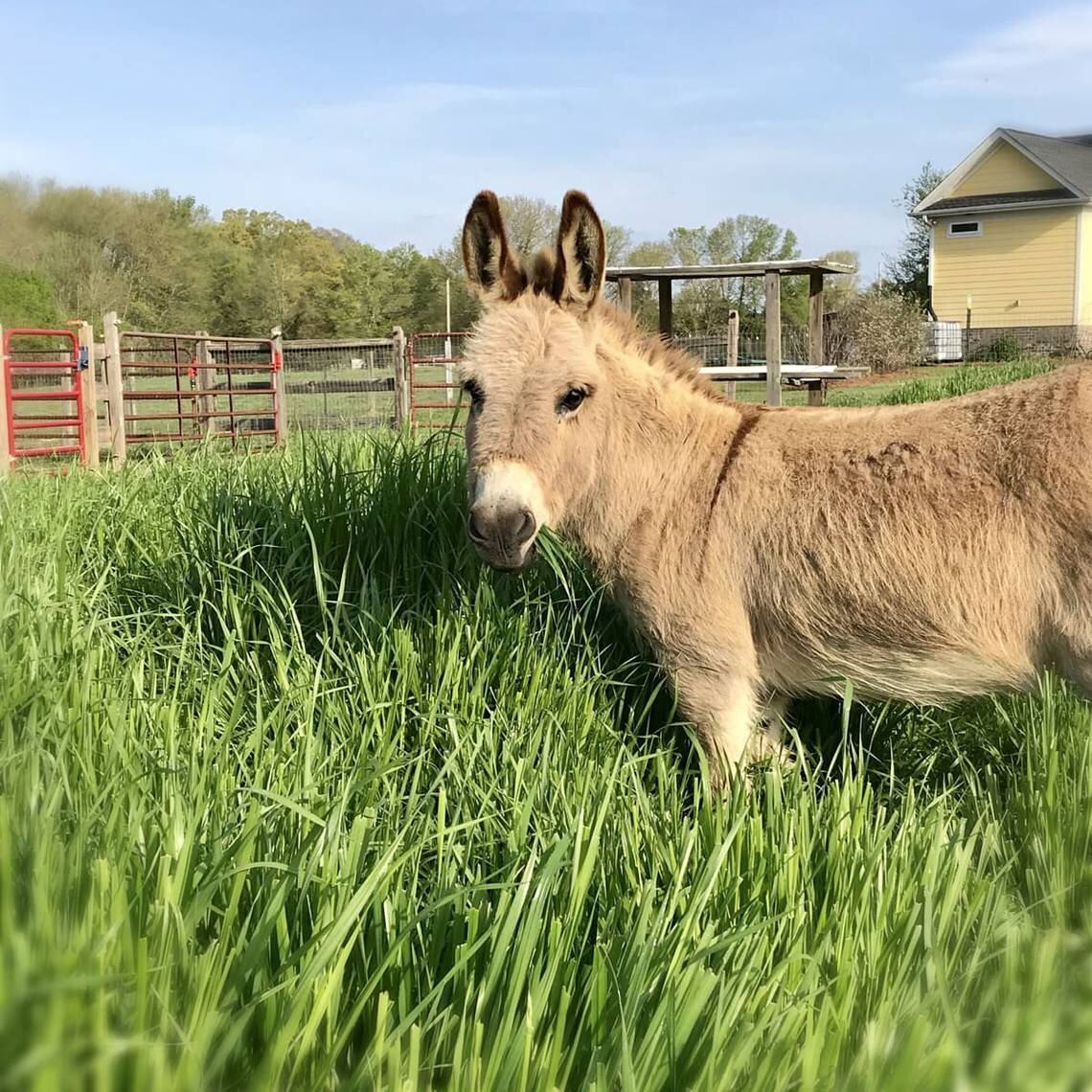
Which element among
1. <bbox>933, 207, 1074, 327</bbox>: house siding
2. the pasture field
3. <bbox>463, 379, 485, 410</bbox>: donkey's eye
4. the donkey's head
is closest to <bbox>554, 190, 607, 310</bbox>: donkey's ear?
the donkey's head

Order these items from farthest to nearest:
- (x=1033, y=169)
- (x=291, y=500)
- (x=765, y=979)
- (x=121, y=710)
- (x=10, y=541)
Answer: (x=1033, y=169), (x=291, y=500), (x=10, y=541), (x=121, y=710), (x=765, y=979)

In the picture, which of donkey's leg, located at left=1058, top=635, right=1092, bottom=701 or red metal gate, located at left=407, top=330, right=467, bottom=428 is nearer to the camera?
donkey's leg, located at left=1058, top=635, right=1092, bottom=701

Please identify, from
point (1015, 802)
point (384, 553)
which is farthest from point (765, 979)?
point (384, 553)

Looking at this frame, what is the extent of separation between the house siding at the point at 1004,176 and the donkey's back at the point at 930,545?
38283 mm

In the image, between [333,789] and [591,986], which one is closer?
[591,986]

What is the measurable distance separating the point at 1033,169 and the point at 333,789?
40557 millimetres

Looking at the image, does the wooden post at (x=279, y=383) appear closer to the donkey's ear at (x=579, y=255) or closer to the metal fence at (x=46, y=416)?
the metal fence at (x=46, y=416)

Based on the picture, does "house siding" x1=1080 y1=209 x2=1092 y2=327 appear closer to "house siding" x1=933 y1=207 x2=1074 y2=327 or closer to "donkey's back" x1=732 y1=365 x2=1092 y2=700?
"house siding" x1=933 y1=207 x2=1074 y2=327

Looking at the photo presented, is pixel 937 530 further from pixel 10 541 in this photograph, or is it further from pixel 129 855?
pixel 10 541

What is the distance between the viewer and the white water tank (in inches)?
1345

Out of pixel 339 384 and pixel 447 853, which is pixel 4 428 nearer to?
pixel 339 384

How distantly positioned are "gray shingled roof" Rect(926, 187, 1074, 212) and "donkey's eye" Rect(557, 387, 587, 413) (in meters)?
37.0

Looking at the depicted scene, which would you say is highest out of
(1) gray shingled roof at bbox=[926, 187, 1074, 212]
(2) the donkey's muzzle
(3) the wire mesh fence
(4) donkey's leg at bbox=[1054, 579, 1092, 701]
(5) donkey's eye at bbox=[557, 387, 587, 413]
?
(1) gray shingled roof at bbox=[926, 187, 1074, 212]

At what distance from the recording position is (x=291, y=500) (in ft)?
13.9
